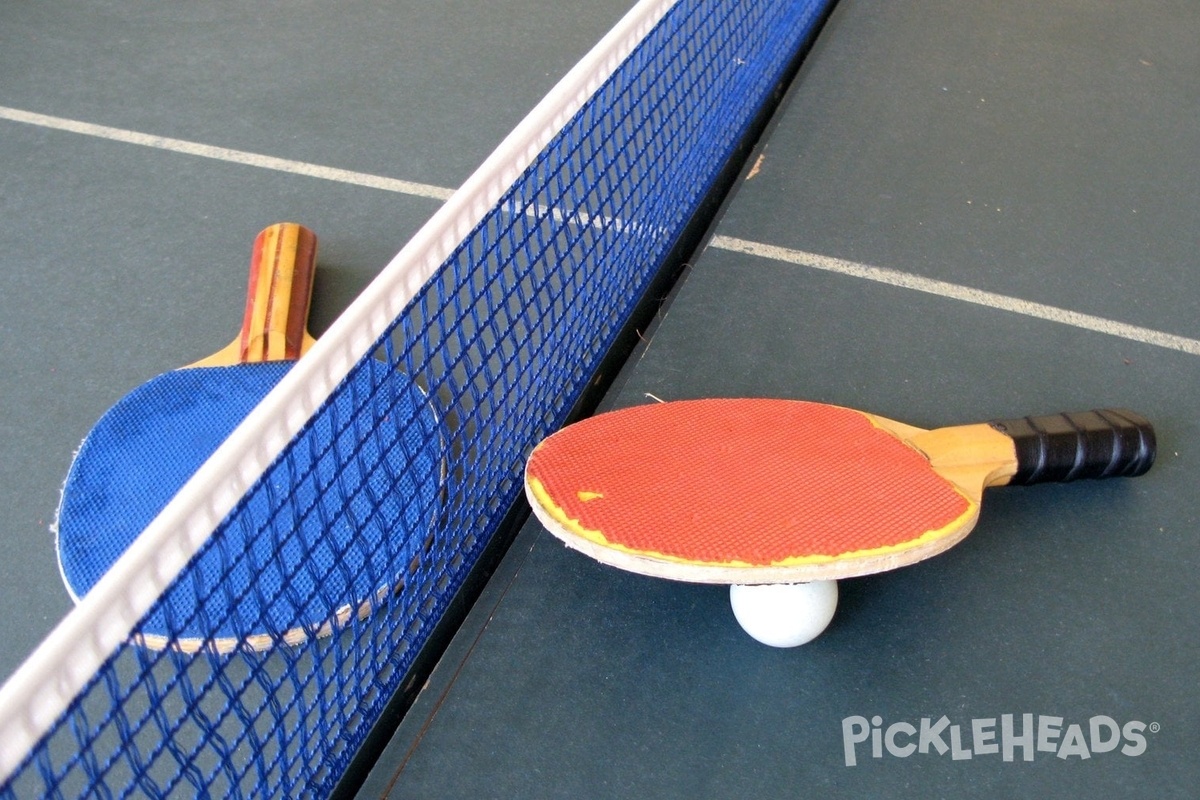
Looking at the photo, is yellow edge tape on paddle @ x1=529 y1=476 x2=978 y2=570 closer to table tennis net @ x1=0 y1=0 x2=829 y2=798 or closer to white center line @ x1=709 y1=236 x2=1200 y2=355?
table tennis net @ x1=0 y1=0 x2=829 y2=798

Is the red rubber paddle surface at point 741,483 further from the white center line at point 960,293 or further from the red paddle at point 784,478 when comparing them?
the white center line at point 960,293

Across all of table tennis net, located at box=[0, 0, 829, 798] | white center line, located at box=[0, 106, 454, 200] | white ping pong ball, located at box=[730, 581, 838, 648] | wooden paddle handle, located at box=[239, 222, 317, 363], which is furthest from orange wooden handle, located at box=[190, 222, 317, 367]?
white ping pong ball, located at box=[730, 581, 838, 648]

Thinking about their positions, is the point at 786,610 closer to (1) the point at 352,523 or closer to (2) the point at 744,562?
(2) the point at 744,562

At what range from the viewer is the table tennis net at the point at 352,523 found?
77 cm

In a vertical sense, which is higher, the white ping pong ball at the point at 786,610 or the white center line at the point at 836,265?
the white center line at the point at 836,265

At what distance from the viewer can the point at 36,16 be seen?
2645mm

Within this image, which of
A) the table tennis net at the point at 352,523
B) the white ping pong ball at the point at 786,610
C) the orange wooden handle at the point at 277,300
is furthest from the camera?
the orange wooden handle at the point at 277,300

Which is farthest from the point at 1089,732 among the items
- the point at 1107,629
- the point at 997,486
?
the point at 997,486

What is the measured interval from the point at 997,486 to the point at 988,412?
0.17 metres

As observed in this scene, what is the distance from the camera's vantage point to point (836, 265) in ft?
5.68

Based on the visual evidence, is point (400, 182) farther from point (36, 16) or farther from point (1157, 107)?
point (1157, 107)
